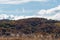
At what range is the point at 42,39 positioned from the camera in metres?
24.5

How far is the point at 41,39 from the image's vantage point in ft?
79.7

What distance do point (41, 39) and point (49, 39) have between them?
0.73 m

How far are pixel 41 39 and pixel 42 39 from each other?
0.19 metres

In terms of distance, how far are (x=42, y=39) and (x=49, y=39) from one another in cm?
66

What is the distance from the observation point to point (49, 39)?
2425cm
